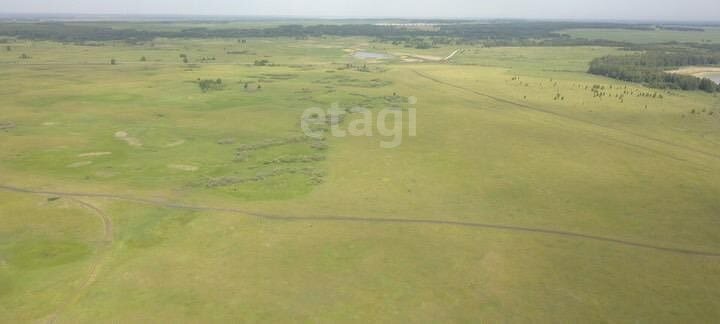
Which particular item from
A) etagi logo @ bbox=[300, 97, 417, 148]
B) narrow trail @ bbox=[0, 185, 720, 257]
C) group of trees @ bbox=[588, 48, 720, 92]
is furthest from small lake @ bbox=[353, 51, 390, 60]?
narrow trail @ bbox=[0, 185, 720, 257]

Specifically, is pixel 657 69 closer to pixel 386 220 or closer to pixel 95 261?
pixel 386 220

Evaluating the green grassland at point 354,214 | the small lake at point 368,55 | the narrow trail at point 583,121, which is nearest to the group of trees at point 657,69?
the green grassland at point 354,214

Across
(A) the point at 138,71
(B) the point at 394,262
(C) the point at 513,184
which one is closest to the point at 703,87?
(C) the point at 513,184

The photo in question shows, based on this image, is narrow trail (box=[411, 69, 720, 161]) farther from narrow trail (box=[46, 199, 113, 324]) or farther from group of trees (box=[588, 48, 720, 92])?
narrow trail (box=[46, 199, 113, 324])

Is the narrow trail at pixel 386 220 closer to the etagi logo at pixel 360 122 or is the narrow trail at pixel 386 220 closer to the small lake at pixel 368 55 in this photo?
the etagi logo at pixel 360 122

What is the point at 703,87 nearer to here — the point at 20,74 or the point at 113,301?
the point at 113,301

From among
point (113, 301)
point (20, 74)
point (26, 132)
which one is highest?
point (20, 74)
